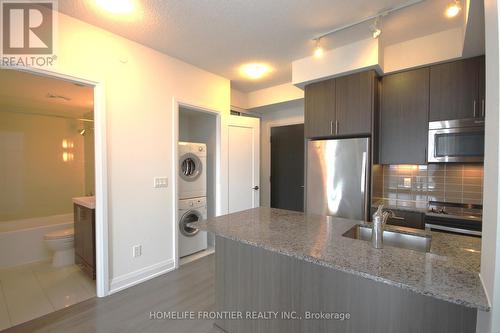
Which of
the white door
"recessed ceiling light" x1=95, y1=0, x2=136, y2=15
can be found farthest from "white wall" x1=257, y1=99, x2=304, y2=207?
"recessed ceiling light" x1=95, y1=0, x2=136, y2=15

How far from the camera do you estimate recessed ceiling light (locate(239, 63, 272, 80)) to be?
3.17 metres

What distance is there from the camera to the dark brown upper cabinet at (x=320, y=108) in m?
2.81

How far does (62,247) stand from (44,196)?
1.82 meters

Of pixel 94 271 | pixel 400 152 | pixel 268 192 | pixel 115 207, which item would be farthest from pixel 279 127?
pixel 94 271

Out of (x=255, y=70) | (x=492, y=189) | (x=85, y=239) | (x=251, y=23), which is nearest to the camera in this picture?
(x=492, y=189)

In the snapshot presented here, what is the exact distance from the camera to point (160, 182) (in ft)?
9.18

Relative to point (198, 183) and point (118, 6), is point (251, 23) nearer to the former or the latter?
point (118, 6)

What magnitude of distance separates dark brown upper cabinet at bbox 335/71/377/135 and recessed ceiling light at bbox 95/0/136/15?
87.0 inches

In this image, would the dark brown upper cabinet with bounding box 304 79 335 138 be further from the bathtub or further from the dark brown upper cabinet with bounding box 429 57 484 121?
the bathtub

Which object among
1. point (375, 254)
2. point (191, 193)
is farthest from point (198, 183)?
point (375, 254)

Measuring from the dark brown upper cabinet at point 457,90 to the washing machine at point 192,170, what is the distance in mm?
2840

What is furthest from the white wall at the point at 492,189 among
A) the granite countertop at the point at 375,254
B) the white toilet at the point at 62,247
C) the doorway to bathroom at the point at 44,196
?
the white toilet at the point at 62,247

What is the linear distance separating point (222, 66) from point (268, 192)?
253 centimetres

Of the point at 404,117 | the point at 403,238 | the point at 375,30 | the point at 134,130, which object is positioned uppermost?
the point at 375,30
